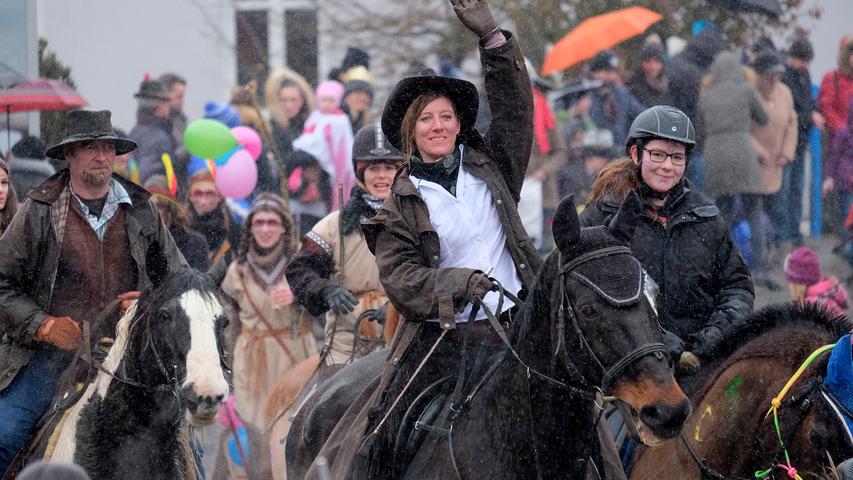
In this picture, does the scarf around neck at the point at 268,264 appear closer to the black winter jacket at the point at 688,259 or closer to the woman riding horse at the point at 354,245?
the woman riding horse at the point at 354,245

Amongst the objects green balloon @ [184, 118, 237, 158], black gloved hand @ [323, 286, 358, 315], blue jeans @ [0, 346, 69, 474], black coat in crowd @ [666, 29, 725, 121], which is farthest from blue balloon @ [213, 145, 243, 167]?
blue jeans @ [0, 346, 69, 474]

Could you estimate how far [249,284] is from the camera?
441 inches

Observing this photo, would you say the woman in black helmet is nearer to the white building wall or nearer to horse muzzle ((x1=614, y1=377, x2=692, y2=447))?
horse muzzle ((x1=614, y1=377, x2=692, y2=447))

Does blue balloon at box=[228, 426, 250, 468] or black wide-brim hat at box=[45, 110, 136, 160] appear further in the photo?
blue balloon at box=[228, 426, 250, 468]

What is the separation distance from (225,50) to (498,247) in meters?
14.0

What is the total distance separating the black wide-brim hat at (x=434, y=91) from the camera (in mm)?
5895

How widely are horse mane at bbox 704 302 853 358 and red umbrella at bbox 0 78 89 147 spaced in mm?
7638

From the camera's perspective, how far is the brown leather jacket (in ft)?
22.9

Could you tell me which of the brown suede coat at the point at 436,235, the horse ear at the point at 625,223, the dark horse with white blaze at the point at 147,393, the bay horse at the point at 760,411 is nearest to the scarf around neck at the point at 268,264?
the dark horse with white blaze at the point at 147,393

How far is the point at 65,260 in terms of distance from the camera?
23.5 feet

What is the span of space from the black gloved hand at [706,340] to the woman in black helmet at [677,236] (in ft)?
0.28

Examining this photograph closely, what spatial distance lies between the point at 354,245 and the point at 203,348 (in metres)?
2.88

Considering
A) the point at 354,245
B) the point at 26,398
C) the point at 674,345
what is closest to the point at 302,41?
the point at 354,245

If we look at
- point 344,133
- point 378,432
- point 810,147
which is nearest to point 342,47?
point 344,133
